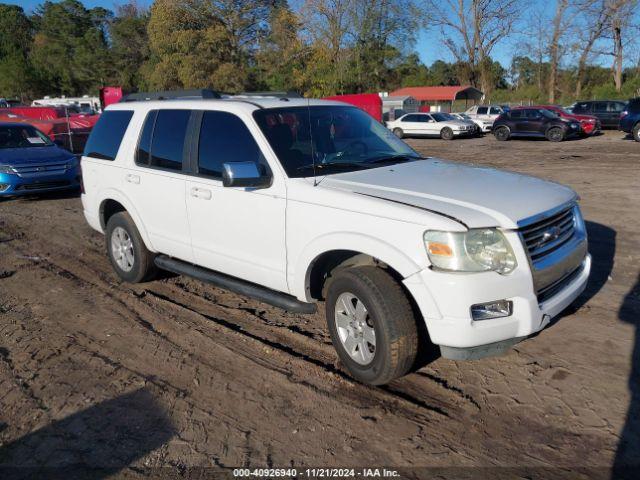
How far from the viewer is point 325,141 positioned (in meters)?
4.50

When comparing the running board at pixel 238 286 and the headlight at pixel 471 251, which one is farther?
the running board at pixel 238 286

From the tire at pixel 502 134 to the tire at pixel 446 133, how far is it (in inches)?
92.9

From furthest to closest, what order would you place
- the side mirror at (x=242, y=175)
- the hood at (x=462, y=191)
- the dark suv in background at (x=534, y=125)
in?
1. the dark suv in background at (x=534, y=125)
2. the side mirror at (x=242, y=175)
3. the hood at (x=462, y=191)

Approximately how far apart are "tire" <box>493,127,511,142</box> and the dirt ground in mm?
21877

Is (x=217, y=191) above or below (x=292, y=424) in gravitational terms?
above

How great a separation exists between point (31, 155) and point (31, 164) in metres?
0.32

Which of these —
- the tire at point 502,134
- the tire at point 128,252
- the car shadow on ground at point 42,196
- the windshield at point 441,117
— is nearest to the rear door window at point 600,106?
the tire at point 502,134

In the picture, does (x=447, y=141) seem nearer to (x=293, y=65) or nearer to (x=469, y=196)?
(x=293, y=65)

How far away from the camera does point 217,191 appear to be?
4.49 m

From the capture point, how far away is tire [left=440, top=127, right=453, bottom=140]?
93.2 ft

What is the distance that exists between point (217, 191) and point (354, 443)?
7.62 ft

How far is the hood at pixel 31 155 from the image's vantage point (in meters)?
10.8

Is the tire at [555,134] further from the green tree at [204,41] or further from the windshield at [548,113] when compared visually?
the green tree at [204,41]

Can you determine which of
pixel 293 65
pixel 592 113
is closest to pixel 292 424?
pixel 592 113
